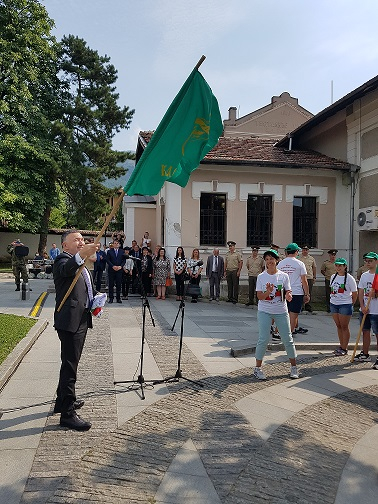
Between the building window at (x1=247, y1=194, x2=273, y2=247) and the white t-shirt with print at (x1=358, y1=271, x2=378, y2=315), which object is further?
the building window at (x1=247, y1=194, x2=273, y2=247)

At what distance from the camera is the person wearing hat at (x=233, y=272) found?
15.5m

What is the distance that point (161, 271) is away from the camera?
1573 cm

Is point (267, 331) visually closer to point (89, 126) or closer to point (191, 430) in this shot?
point (191, 430)

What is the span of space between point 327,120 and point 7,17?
22.9 m

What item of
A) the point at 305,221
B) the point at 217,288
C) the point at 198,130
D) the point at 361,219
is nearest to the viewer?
the point at 198,130

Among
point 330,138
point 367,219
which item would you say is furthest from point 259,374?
point 330,138

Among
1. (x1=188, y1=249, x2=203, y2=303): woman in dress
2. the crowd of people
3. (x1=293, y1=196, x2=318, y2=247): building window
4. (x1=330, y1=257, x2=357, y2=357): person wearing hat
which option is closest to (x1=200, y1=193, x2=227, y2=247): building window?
the crowd of people

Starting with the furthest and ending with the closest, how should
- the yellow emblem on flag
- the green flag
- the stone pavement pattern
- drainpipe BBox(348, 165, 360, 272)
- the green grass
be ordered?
drainpipe BBox(348, 165, 360, 272) → the green grass → the yellow emblem on flag → the green flag → the stone pavement pattern

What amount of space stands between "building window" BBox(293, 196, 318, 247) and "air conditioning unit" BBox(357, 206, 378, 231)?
1.80 meters

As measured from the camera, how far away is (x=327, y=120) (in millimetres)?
A: 19016

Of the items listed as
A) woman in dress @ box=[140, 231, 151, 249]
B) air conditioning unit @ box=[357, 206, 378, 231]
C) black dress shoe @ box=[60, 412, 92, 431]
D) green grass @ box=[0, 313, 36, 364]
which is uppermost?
air conditioning unit @ box=[357, 206, 378, 231]

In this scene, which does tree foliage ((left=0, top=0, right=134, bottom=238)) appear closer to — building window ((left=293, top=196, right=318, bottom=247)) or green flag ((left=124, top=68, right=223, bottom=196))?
building window ((left=293, top=196, right=318, bottom=247))

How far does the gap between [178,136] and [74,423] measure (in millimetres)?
3590

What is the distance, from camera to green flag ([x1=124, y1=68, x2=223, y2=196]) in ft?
18.4
